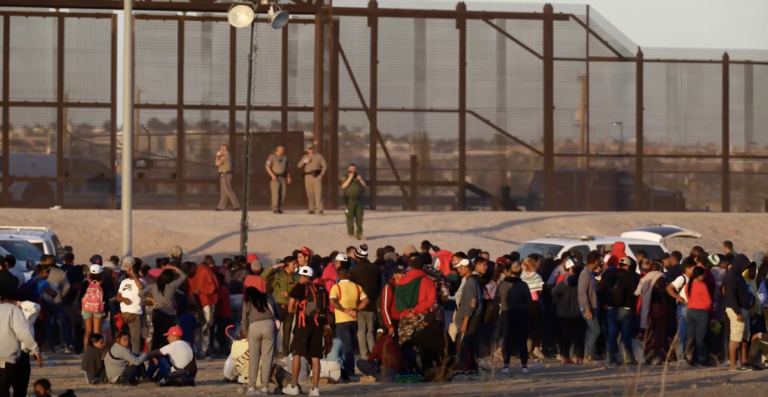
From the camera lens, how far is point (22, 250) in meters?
22.4

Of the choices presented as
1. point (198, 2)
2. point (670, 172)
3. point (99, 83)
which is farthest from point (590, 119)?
point (99, 83)

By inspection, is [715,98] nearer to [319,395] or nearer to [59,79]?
[59,79]

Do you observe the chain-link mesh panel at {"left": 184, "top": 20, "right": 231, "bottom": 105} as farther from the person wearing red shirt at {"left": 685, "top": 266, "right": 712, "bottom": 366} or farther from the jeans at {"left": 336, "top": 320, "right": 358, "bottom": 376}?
the person wearing red shirt at {"left": 685, "top": 266, "right": 712, "bottom": 366}

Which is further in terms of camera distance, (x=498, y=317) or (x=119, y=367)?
(x=498, y=317)

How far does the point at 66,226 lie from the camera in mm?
28547

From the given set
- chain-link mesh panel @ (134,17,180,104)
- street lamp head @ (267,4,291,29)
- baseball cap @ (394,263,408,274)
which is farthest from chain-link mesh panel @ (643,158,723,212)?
baseball cap @ (394,263,408,274)

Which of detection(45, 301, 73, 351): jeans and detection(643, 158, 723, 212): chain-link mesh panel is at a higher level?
detection(643, 158, 723, 212): chain-link mesh panel

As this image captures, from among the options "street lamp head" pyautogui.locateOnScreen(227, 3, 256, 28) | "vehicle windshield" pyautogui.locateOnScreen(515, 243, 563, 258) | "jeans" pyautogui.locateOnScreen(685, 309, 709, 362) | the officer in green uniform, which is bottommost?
"jeans" pyautogui.locateOnScreen(685, 309, 709, 362)

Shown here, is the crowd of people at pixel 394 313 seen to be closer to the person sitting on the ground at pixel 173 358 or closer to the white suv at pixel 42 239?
the person sitting on the ground at pixel 173 358

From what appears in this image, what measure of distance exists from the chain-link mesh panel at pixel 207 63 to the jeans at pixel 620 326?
18.0 m

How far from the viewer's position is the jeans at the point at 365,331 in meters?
16.6

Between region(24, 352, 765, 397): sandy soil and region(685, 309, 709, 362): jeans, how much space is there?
1.95 feet

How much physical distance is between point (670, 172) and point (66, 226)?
54.0ft

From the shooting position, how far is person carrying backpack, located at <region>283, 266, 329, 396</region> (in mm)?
13758
